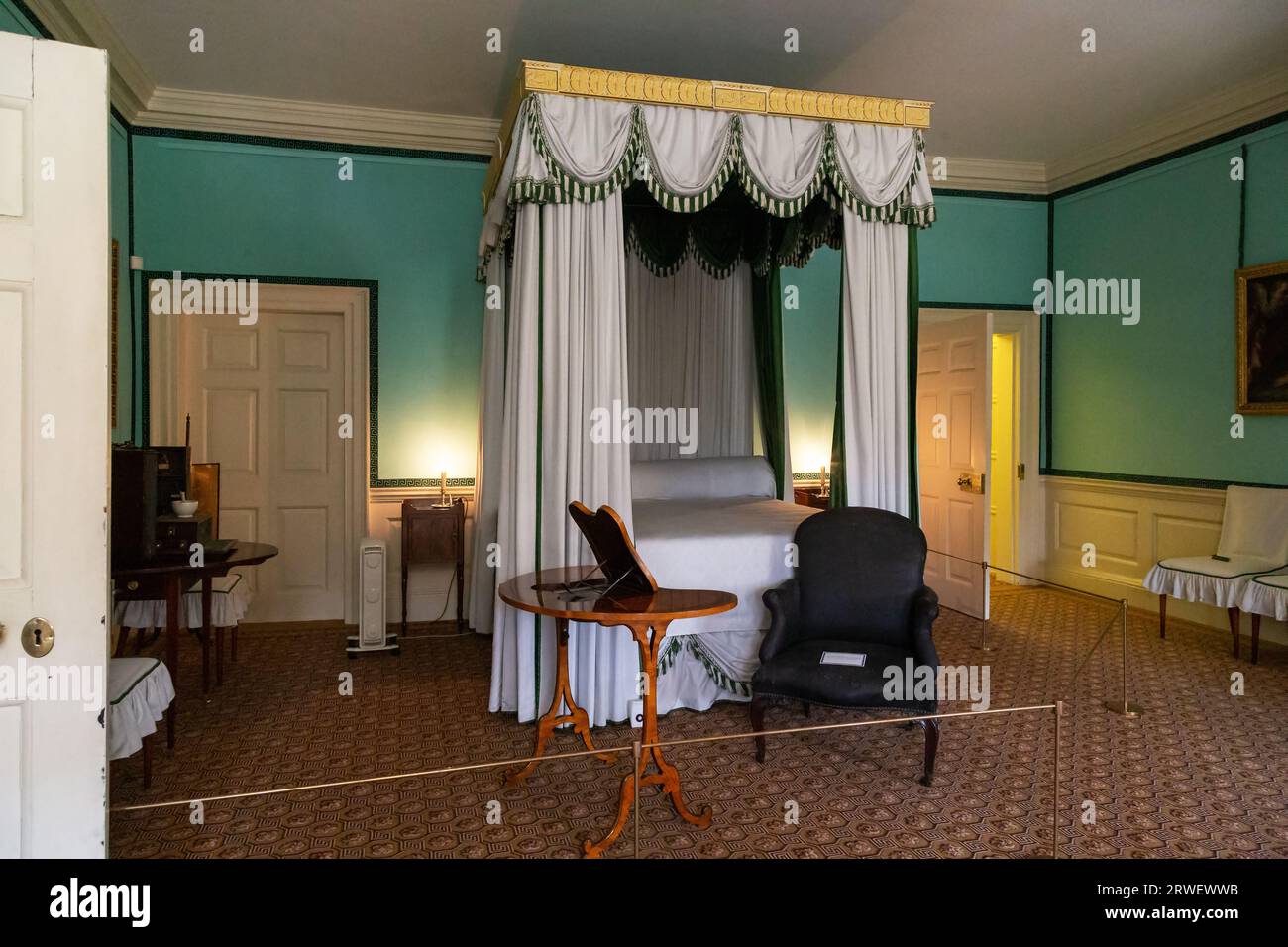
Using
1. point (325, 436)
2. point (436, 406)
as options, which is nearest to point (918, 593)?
point (436, 406)

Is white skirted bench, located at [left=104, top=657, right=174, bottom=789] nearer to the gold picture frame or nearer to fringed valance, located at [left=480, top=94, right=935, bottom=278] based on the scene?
fringed valance, located at [left=480, top=94, right=935, bottom=278]

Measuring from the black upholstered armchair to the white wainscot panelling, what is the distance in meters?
3.30

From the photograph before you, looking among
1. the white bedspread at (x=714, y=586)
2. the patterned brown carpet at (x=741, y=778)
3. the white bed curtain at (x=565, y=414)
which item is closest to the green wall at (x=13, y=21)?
the white bed curtain at (x=565, y=414)

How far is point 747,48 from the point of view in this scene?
17.5 ft

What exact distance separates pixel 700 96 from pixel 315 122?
3.31m

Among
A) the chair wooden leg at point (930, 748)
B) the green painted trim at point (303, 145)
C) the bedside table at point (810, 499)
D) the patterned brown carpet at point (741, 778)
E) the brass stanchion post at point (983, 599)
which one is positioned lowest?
the patterned brown carpet at point (741, 778)

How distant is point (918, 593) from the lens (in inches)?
163

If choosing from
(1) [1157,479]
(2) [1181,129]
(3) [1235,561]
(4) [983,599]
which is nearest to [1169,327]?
(1) [1157,479]

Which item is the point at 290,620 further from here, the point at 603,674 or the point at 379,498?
the point at 603,674

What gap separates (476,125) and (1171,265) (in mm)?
5223

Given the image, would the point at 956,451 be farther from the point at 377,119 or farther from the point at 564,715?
the point at 377,119

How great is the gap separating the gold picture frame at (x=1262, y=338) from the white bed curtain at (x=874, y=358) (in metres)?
2.98

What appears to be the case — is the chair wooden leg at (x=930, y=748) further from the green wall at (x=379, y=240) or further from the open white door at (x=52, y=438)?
the green wall at (x=379, y=240)

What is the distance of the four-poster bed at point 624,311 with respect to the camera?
4.16 meters
